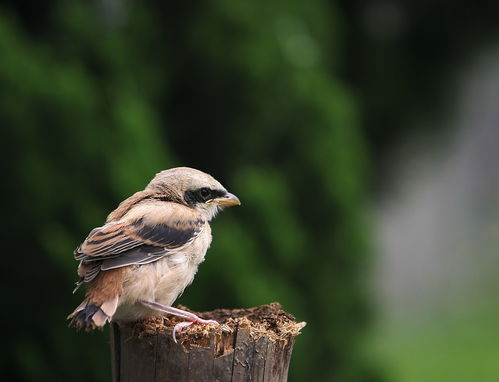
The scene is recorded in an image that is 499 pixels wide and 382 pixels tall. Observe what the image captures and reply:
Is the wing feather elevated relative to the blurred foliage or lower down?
lower down

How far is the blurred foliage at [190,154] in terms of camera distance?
7703 mm

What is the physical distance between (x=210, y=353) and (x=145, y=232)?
1.13 metres

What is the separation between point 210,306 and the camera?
7.70m

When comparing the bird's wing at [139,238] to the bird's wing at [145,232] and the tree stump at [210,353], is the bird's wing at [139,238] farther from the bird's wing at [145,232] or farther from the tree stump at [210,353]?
the tree stump at [210,353]

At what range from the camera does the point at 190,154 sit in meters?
9.27

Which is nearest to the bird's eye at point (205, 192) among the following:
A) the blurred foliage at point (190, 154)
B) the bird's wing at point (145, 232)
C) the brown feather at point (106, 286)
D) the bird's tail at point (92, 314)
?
the bird's wing at point (145, 232)

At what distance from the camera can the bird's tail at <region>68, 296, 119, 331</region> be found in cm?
433

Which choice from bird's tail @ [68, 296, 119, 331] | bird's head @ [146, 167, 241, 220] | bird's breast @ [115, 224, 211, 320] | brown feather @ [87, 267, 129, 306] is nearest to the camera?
bird's tail @ [68, 296, 119, 331]

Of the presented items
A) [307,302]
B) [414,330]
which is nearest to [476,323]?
[414,330]

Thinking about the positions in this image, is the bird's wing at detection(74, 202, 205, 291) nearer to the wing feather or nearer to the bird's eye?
the wing feather

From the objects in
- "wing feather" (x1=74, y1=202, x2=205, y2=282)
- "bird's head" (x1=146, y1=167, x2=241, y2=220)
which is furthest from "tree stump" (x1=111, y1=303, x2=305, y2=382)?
"bird's head" (x1=146, y1=167, x2=241, y2=220)

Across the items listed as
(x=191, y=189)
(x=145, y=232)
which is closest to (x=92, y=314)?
(x=145, y=232)

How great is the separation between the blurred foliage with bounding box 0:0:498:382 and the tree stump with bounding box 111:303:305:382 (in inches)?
127

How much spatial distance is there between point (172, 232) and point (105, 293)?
0.69 meters
